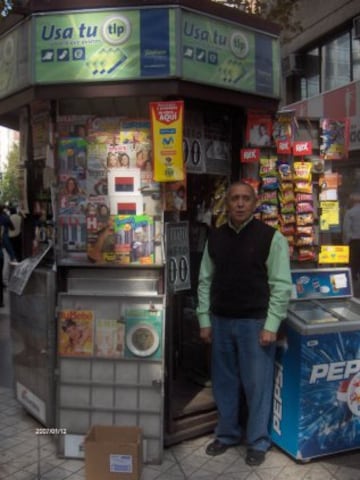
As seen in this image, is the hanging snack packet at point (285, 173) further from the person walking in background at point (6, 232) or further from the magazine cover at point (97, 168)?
the person walking in background at point (6, 232)

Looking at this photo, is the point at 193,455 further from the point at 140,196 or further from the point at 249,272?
the point at 140,196

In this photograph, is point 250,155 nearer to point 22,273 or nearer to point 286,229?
point 286,229

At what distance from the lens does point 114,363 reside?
3748mm

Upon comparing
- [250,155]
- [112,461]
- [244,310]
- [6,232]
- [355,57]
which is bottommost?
[112,461]

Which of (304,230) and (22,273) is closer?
(22,273)

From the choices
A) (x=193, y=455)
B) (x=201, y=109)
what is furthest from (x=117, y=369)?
(x=201, y=109)

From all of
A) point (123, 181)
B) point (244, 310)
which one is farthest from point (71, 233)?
point (244, 310)

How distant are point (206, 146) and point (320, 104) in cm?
1133

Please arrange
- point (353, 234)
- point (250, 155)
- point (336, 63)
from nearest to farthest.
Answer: point (250, 155), point (353, 234), point (336, 63)

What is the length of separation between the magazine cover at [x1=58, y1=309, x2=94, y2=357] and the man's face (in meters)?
1.18

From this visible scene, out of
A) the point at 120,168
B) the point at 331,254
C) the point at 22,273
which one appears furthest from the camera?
the point at 331,254

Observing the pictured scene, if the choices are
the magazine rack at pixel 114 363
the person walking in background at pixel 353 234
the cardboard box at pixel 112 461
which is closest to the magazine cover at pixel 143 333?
the magazine rack at pixel 114 363

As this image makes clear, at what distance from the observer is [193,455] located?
12.6 ft

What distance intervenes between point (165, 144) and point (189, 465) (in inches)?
83.8
